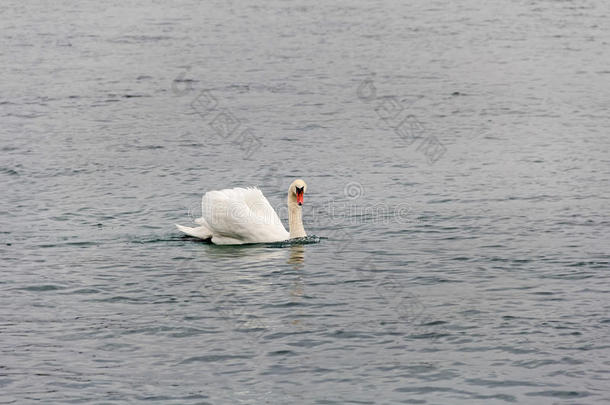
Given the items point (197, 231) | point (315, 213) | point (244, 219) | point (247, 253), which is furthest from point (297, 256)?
point (315, 213)

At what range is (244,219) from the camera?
859 inches

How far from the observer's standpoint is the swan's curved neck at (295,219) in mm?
21891

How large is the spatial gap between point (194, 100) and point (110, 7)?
2060 cm

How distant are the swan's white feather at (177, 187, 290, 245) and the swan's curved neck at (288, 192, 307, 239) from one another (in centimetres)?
21

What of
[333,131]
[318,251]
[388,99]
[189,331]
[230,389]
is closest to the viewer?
[230,389]

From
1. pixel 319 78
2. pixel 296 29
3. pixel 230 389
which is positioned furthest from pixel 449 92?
pixel 230 389

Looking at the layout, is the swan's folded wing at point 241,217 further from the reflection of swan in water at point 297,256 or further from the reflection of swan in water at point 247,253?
the reflection of swan in water at point 297,256

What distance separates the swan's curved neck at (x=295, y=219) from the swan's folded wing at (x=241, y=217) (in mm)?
260

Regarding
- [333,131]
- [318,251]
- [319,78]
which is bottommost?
[318,251]

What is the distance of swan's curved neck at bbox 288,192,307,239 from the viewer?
21891 millimetres

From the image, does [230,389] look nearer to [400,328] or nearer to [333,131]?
[400,328]

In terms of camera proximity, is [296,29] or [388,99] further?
[296,29]

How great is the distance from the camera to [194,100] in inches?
1414

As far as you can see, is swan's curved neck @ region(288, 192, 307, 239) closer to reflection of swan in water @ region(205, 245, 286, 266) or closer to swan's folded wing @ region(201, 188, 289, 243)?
swan's folded wing @ region(201, 188, 289, 243)
